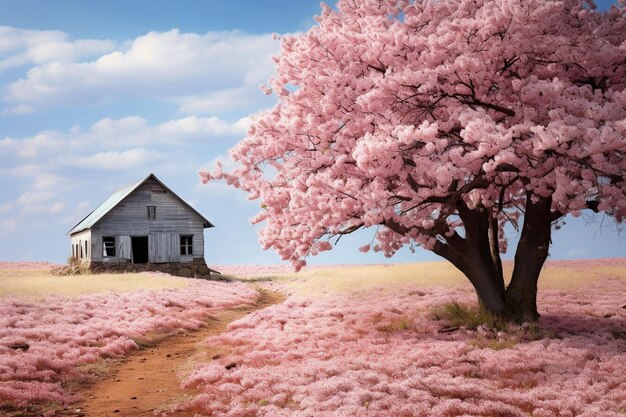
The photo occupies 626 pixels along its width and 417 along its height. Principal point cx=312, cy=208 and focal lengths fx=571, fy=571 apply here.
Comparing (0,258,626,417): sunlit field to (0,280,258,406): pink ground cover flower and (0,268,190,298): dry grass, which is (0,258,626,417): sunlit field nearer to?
(0,280,258,406): pink ground cover flower

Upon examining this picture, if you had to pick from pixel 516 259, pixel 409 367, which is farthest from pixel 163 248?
pixel 409 367

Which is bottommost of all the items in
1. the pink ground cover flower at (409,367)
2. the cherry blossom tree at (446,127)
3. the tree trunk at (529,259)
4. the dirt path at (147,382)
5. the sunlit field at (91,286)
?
the dirt path at (147,382)

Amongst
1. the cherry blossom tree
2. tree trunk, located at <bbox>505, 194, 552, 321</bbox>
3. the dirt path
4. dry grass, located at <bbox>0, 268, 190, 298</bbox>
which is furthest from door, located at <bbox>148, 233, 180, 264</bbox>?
tree trunk, located at <bbox>505, 194, 552, 321</bbox>

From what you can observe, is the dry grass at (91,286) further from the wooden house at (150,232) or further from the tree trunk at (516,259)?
the tree trunk at (516,259)

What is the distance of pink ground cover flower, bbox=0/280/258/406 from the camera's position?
50.3ft

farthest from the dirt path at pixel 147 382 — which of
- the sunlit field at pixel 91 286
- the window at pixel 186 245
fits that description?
the window at pixel 186 245

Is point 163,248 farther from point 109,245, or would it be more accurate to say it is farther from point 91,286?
point 91,286

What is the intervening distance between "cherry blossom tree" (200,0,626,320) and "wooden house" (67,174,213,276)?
115ft

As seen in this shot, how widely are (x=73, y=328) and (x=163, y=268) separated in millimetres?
32166

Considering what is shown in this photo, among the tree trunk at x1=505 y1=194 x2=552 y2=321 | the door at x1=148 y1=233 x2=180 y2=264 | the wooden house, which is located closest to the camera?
the tree trunk at x1=505 y1=194 x2=552 y2=321

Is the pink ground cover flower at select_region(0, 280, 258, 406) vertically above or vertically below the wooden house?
below

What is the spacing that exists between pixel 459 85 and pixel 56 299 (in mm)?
22300

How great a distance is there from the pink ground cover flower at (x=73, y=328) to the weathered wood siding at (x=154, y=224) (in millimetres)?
20087

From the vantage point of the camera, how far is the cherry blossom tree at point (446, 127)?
15.0 meters
